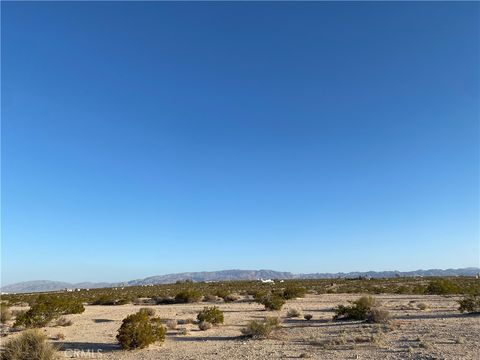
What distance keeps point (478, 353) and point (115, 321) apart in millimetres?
21046

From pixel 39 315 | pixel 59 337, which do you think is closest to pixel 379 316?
pixel 59 337

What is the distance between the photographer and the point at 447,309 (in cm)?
2722

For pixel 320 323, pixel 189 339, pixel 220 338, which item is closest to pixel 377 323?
pixel 320 323

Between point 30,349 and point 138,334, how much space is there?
156 inches

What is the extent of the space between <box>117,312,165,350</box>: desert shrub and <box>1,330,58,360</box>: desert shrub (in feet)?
9.52

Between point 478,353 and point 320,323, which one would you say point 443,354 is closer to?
point 478,353

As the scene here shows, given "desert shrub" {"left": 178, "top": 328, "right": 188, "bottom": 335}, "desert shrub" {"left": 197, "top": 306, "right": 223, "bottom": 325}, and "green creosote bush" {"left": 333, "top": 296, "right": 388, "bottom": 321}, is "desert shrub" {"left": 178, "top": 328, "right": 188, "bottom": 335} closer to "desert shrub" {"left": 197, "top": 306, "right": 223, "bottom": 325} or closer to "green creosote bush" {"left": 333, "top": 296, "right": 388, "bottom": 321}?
"desert shrub" {"left": 197, "top": 306, "right": 223, "bottom": 325}

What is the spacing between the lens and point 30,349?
45.1 ft

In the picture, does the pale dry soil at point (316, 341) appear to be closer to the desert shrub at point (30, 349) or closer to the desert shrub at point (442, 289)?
the desert shrub at point (30, 349)

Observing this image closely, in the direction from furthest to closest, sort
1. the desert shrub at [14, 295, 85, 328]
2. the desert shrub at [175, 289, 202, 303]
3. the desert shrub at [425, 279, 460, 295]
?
the desert shrub at [175, 289, 202, 303] → the desert shrub at [425, 279, 460, 295] → the desert shrub at [14, 295, 85, 328]

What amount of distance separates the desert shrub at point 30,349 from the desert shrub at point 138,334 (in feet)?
9.52

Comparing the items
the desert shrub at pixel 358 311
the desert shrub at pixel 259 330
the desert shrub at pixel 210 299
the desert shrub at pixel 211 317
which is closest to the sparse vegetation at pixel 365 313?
the desert shrub at pixel 358 311

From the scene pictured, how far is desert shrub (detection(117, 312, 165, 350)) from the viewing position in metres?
16.4

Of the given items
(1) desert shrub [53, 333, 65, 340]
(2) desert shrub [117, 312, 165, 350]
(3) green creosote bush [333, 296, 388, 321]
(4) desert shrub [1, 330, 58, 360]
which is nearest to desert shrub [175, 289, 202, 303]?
(3) green creosote bush [333, 296, 388, 321]
